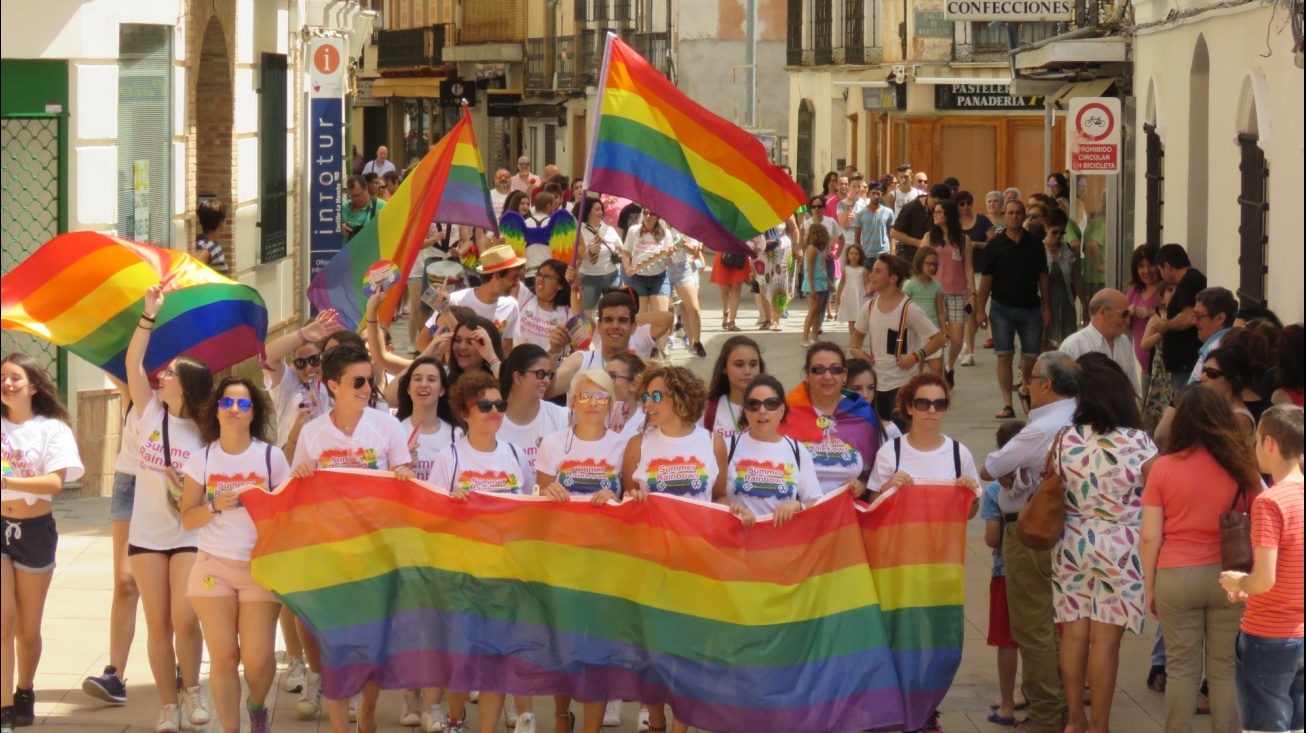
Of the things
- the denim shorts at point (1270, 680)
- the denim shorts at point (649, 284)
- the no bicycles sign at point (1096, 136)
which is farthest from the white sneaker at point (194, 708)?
the no bicycles sign at point (1096, 136)

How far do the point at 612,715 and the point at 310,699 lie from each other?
133 centimetres

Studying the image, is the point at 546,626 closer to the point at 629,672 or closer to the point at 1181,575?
the point at 629,672

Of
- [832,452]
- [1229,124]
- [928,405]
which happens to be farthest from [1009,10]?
[928,405]

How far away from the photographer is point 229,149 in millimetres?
15984

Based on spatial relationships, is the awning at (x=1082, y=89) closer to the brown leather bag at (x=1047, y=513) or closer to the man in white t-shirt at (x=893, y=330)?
the man in white t-shirt at (x=893, y=330)

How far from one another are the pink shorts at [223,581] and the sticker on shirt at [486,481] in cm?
91

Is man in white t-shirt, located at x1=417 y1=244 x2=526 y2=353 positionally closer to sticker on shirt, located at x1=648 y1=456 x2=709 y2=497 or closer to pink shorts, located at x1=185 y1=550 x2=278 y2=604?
sticker on shirt, located at x1=648 y1=456 x2=709 y2=497

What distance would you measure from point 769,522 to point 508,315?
3840mm

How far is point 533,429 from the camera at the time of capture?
27.1 ft

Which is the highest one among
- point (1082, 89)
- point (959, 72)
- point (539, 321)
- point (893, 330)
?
point (959, 72)

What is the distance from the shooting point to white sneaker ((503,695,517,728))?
26.9ft

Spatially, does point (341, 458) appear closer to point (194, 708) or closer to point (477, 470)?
point (477, 470)

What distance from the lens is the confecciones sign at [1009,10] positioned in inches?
889

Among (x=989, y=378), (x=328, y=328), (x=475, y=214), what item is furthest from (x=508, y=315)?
(x=989, y=378)
